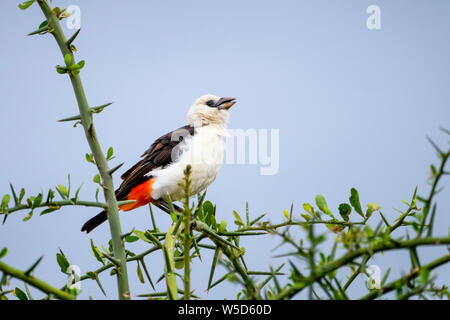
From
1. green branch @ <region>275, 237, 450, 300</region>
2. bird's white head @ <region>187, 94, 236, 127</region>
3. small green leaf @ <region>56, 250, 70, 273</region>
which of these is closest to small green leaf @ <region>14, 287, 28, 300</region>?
small green leaf @ <region>56, 250, 70, 273</region>

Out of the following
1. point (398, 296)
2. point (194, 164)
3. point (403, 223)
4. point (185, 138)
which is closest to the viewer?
point (398, 296)

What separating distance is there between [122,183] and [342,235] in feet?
10.3

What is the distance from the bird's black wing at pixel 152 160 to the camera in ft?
12.2

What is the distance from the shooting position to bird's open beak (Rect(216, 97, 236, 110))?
4.39 metres

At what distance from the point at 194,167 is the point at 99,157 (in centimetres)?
235

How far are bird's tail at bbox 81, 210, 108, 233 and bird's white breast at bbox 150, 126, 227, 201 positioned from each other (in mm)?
379

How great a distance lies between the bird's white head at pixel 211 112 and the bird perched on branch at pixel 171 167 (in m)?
0.20

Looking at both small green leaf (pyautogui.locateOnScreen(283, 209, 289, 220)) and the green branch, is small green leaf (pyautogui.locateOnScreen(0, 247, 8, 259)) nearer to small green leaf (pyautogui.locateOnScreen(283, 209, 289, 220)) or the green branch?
the green branch

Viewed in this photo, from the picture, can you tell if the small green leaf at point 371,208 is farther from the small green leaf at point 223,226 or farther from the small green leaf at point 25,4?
the small green leaf at point 25,4
